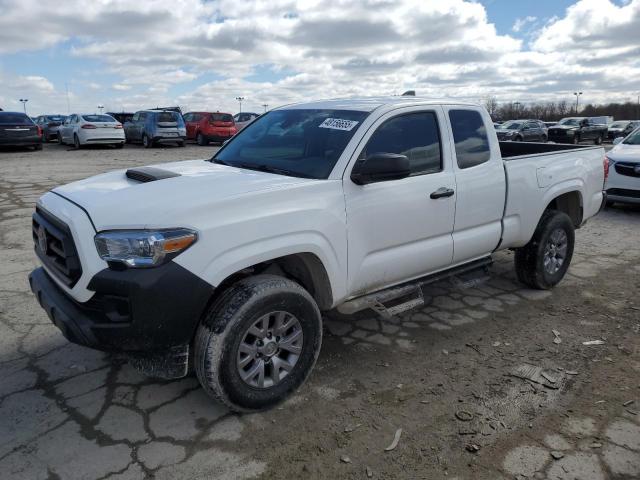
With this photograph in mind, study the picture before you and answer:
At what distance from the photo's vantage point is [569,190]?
5.11 m

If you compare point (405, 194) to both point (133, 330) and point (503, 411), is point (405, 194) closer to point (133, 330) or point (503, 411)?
point (503, 411)

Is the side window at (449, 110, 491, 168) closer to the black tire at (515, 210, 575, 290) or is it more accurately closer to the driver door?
the driver door

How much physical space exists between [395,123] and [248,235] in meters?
1.54

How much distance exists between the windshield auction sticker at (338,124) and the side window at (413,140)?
0.17 meters

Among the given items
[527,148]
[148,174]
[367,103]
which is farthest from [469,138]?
[148,174]

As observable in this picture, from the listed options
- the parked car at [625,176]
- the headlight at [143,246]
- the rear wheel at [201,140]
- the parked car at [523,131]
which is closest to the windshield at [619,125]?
the parked car at [523,131]

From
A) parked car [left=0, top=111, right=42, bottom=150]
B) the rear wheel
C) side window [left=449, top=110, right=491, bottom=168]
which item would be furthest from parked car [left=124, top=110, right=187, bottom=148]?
side window [left=449, top=110, right=491, bottom=168]

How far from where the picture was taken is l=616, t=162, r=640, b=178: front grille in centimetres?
883

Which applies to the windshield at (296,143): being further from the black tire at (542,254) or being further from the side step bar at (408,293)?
the black tire at (542,254)

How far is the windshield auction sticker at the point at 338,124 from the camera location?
3.57 m

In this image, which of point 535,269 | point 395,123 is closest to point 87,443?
point 395,123

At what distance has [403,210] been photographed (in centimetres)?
359

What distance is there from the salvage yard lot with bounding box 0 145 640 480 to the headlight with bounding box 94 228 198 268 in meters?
1.03

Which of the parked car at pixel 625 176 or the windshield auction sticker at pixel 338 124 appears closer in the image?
the windshield auction sticker at pixel 338 124
